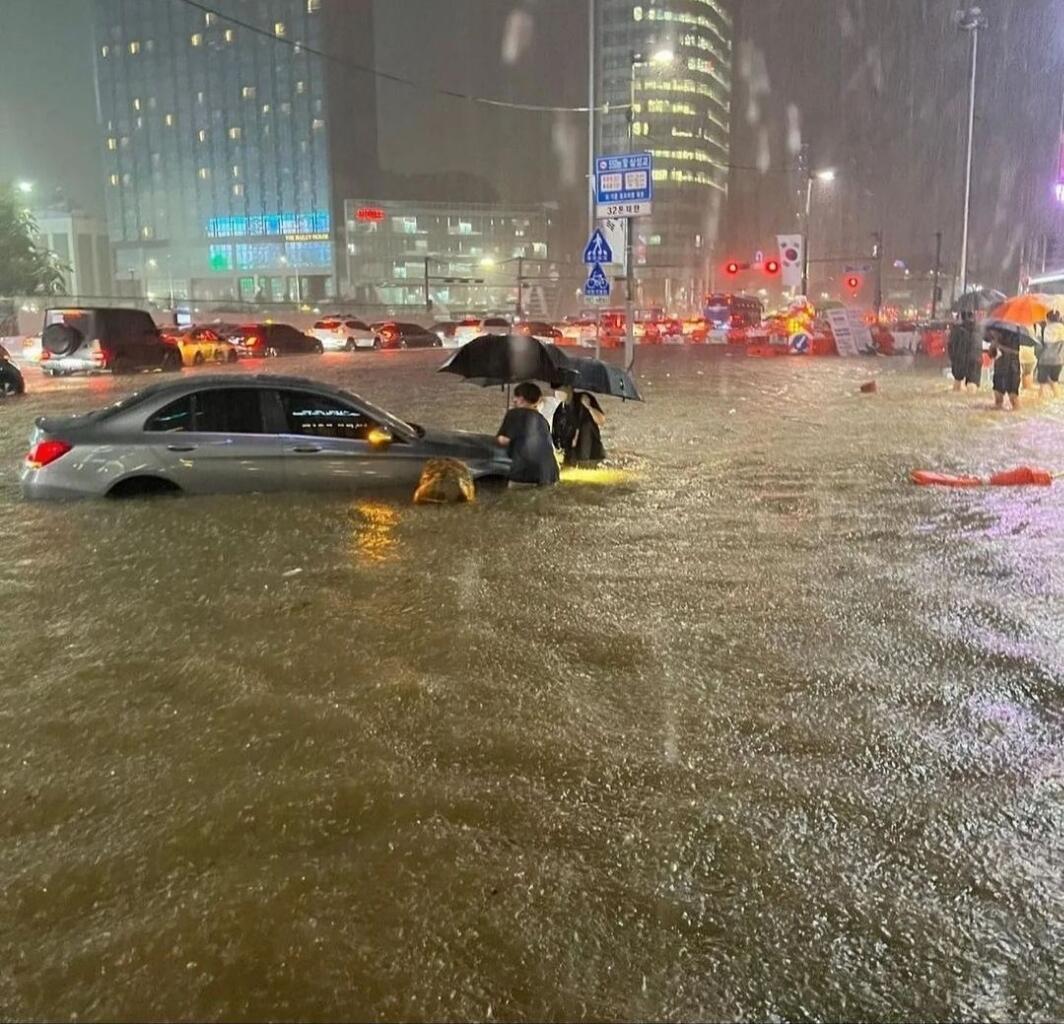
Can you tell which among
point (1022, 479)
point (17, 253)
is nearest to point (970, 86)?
point (1022, 479)

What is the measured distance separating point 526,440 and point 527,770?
22.2ft

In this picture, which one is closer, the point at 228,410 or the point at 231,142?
the point at 228,410

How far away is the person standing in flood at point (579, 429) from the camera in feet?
42.7

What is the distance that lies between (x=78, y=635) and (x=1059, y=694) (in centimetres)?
553

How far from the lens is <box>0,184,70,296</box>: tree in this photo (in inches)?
2547

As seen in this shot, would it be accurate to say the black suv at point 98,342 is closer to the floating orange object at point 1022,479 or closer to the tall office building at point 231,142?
the floating orange object at point 1022,479

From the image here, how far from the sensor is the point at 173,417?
9.66 meters

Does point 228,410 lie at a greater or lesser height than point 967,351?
lesser

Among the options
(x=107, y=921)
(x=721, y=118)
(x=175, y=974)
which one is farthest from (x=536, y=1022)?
(x=721, y=118)

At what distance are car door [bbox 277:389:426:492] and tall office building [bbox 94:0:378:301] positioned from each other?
414ft

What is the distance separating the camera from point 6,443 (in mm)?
15227

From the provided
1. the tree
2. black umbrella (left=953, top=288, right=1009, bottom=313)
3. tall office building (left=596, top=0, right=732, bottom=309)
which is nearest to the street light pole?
black umbrella (left=953, top=288, right=1009, bottom=313)

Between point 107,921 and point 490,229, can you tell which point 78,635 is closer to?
point 107,921

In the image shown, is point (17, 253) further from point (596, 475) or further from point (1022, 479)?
point (1022, 479)
